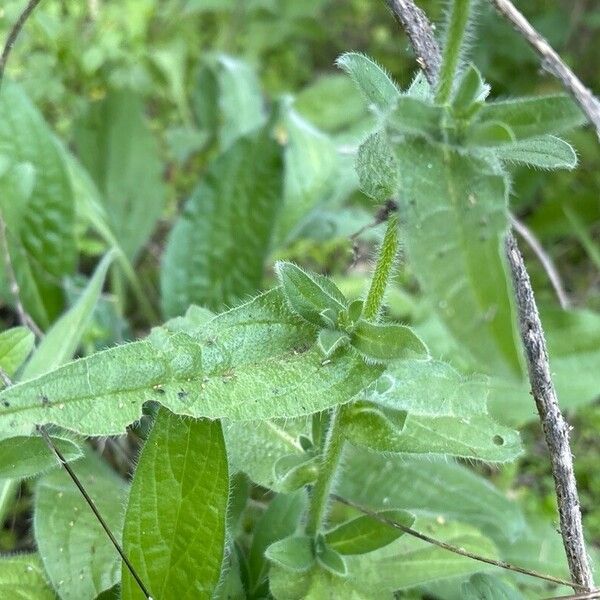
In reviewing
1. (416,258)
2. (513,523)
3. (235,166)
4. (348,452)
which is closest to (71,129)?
(235,166)

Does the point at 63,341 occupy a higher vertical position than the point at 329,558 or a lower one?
higher

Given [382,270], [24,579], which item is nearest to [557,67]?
[382,270]

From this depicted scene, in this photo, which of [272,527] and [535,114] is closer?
[535,114]

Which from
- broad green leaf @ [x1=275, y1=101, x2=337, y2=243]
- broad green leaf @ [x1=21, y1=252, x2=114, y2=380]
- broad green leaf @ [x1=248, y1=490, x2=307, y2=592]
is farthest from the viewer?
broad green leaf @ [x1=275, y1=101, x2=337, y2=243]

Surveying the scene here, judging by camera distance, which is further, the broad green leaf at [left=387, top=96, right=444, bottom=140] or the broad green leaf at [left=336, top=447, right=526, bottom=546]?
the broad green leaf at [left=336, top=447, right=526, bottom=546]

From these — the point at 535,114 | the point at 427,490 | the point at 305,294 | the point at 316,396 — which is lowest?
the point at 427,490

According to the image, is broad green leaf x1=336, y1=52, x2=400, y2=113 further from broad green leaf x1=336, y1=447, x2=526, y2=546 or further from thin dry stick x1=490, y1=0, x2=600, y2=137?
broad green leaf x1=336, y1=447, x2=526, y2=546

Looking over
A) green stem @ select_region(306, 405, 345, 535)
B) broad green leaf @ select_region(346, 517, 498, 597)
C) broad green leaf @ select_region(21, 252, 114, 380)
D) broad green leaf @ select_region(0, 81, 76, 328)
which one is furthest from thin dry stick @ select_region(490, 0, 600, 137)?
broad green leaf @ select_region(0, 81, 76, 328)

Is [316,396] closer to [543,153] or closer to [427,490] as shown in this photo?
[543,153]
